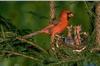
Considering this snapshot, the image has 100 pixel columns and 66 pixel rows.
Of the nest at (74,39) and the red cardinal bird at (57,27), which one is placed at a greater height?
the red cardinal bird at (57,27)

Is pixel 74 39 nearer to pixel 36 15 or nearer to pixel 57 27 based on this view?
pixel 57 27

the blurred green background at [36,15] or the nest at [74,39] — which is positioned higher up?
the blurred green background at [36,15]

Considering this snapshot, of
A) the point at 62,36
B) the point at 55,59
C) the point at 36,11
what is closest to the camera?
the point at 55,59

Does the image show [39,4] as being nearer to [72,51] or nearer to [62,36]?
[62,36]

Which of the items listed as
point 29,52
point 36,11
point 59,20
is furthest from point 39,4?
point 29,52

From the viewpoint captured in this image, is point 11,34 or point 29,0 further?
point 29,0

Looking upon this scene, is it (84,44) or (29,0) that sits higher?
(29,0)

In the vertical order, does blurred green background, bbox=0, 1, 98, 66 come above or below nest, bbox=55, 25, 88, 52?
above

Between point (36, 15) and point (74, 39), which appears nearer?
point (74, 39)

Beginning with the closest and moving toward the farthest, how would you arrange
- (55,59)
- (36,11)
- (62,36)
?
(55,59)
(62,36)
(36,11)

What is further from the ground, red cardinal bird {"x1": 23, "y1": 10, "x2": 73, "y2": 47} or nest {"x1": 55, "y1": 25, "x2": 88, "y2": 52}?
red cardinal bird {"x1": 23, "y1": 10, "x2": 73, "y2": 47}

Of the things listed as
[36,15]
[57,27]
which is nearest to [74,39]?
[57,27]
